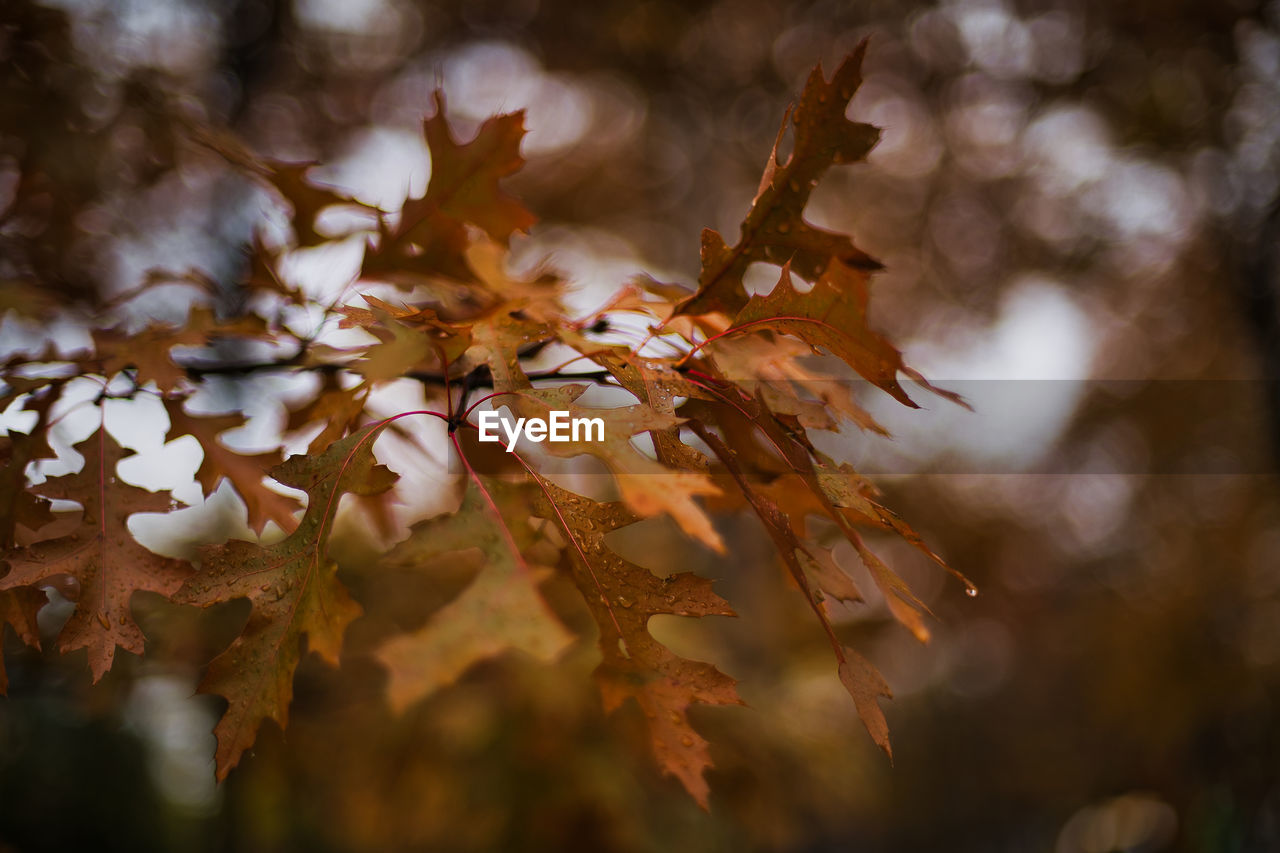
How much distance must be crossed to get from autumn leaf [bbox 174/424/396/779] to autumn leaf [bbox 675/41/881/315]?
0.39 meters

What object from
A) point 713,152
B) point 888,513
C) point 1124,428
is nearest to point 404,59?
point 713,152

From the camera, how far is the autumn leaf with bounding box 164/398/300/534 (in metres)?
0.96

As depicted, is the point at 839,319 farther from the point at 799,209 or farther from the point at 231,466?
the point at 231,466

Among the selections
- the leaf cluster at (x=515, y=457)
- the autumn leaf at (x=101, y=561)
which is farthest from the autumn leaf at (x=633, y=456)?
the autumn leaf at (x=101, y=561)

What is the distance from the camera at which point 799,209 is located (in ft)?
2.39

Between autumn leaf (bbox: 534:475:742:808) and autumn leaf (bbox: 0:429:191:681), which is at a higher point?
A: autumn leaf (bbox: 534:475:742:808)

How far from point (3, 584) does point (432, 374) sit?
49 cm

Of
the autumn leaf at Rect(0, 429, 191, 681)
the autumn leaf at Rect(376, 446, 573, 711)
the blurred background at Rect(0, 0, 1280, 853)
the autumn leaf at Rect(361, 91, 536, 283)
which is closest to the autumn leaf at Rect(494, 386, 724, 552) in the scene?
the autumn leaf at Rect(376, 446, 573, 711)

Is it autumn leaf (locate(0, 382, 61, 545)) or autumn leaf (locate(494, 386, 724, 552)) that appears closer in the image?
autumn leaf (locate(494, 386, 724, 552))

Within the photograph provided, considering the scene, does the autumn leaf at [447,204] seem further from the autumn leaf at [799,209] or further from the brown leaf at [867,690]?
the brown leaf at [867,690]

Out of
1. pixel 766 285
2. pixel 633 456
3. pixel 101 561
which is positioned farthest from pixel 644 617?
pixel 766 285

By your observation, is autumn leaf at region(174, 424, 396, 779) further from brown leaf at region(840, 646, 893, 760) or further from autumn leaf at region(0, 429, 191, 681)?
brown leaf at region(840, 646, 893, 760)

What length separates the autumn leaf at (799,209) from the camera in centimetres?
68

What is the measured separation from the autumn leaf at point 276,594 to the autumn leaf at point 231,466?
316mm
